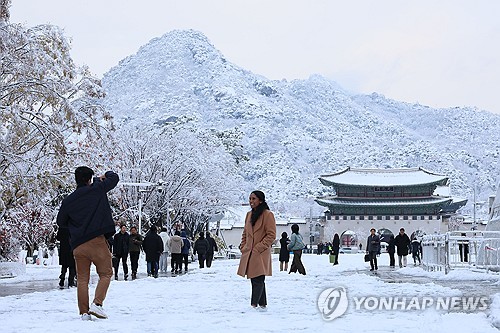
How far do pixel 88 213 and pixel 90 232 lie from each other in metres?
0.21

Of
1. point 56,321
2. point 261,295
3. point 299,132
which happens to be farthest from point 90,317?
point 299,132

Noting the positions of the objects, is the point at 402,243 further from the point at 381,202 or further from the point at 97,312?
the point at 381,202

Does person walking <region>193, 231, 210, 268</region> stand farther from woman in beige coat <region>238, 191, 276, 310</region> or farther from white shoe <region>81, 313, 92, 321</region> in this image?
white shoe <region>81, 313, 92, 321</region>

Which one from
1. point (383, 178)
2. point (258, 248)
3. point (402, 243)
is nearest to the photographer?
point (258, 248)

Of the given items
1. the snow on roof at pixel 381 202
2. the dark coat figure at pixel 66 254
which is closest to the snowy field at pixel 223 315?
the dark coat figure at pixel 66 254

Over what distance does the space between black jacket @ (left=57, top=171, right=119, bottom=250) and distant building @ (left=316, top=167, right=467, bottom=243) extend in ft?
227

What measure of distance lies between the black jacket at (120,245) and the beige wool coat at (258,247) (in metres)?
9.75

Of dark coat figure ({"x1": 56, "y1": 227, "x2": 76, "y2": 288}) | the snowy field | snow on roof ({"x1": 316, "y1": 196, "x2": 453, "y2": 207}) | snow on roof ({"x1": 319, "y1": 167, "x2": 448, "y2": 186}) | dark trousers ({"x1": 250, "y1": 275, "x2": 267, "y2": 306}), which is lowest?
the snowy field

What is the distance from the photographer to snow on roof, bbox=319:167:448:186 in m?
77.7

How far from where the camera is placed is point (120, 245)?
63.0 ft

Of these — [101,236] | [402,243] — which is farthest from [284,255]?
[101,236]

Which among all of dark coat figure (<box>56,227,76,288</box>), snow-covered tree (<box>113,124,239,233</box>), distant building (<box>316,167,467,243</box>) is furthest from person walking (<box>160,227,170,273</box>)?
distant building (<box>316,167,467,243</box>)

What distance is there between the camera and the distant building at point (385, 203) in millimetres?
77812

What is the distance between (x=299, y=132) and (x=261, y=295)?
189 meters
